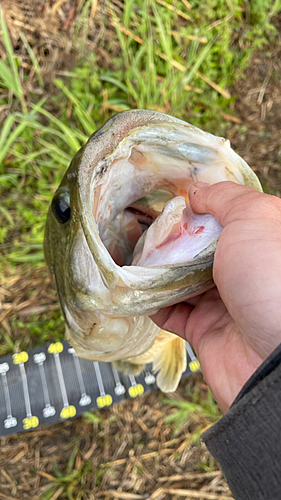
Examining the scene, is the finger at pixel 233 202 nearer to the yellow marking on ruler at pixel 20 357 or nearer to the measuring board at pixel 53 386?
the measuring board at pixel 53 386

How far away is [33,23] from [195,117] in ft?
4.08

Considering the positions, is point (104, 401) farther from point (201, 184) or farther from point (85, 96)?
point (85, 96)

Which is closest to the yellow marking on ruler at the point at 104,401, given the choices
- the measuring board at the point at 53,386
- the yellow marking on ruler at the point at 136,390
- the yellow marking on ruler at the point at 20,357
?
the measuring board at the point at 53,386

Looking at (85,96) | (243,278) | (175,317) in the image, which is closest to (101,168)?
(243,278)

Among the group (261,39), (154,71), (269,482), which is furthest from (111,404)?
(261,39)

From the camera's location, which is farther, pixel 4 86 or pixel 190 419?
pixel 190 419

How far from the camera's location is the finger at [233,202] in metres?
0.92

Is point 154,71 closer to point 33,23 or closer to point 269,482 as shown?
point 33,23

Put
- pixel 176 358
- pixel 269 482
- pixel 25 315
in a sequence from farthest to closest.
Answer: pixel 25 315, pixel 176 358, pixel 269 482

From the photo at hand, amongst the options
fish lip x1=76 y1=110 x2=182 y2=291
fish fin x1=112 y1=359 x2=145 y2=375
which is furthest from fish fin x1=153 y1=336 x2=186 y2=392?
fish lip x1=76 y1=110 x2=182 y2=291

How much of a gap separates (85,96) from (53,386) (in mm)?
1859

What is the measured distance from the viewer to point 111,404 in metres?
2.18

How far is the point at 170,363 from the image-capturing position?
2035mm

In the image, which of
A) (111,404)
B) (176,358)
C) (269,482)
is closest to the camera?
(269,482)
